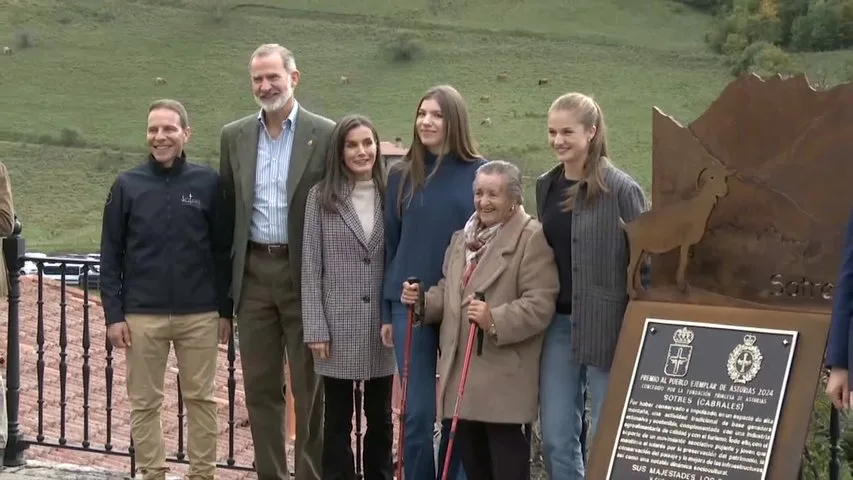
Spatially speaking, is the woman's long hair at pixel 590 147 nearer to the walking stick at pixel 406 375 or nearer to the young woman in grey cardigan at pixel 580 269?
the young woman in grey cardigan at pixel 580 269

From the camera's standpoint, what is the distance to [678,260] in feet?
13.1

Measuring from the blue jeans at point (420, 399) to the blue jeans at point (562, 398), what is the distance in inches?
17.5

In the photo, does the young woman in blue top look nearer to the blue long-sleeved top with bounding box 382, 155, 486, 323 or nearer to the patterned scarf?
the blue long-sleeved top with bounding box 382, 155, 486, 323

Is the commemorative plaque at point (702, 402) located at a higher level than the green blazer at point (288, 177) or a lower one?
lower

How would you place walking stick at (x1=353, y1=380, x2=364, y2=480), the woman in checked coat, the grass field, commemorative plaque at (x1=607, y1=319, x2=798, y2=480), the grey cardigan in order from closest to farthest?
commemorative plaque at (x1=607, y1=319, x2=798, y2=480)
the grey cardigan
the woman in checked coat
walking stick at (x1=353, y1=380, x2=364, y2=480)
the grass field

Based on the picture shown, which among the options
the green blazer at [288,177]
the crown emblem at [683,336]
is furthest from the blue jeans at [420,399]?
the crown emblem at [683,336]

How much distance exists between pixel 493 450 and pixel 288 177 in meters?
1.45

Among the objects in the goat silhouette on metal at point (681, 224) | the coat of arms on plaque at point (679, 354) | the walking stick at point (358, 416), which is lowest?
the walking stick at point (358, 416)

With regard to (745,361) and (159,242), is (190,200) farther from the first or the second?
(745,361)

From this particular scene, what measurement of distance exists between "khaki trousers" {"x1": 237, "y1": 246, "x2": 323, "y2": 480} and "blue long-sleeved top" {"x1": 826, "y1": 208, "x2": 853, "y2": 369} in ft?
7.51

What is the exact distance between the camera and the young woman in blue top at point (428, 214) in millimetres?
4418

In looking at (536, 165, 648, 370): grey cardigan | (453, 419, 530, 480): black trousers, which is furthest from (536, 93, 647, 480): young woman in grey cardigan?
(453, 419, 530, 480): black trousers

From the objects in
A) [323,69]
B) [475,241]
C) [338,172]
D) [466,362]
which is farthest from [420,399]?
[323,69]

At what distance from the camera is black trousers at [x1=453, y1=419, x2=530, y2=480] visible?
4211 mm
